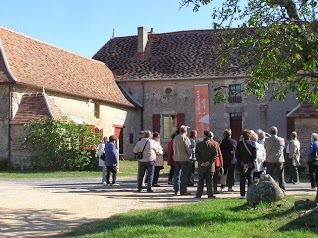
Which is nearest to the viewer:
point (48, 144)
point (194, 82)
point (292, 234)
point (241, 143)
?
point (292, 234)

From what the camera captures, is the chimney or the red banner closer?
the red banner

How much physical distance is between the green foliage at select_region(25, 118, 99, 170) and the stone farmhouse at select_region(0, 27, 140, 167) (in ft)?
2.49

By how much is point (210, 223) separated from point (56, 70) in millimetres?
21930

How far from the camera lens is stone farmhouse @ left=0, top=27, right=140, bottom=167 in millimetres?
23812

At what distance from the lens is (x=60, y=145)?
2266 centimetres

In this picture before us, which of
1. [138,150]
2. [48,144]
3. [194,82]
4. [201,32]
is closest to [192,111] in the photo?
[194,82]

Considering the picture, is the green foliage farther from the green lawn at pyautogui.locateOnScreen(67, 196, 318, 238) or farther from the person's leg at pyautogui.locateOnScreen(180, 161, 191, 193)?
the green lawn at pyautogui.locateOnScreen(67, 196, 318, 238)

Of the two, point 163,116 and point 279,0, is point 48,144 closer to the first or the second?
point 163,116

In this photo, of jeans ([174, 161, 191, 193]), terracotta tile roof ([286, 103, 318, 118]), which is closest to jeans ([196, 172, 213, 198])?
jeans ([174, 161, 191, 193])

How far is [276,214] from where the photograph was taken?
8500 millimetres

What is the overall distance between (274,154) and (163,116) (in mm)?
21846

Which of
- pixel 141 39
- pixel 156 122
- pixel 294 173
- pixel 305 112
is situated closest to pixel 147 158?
pixel 294 173

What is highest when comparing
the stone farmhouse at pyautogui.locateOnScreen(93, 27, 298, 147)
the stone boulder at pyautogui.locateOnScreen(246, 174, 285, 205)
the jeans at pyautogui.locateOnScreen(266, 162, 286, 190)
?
the stone farmhouse at pyautogui.locateOnScreen(93, 27, 298, 147)

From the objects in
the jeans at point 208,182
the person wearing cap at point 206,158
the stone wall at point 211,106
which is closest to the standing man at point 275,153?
the person wearing cap at point 206,158
